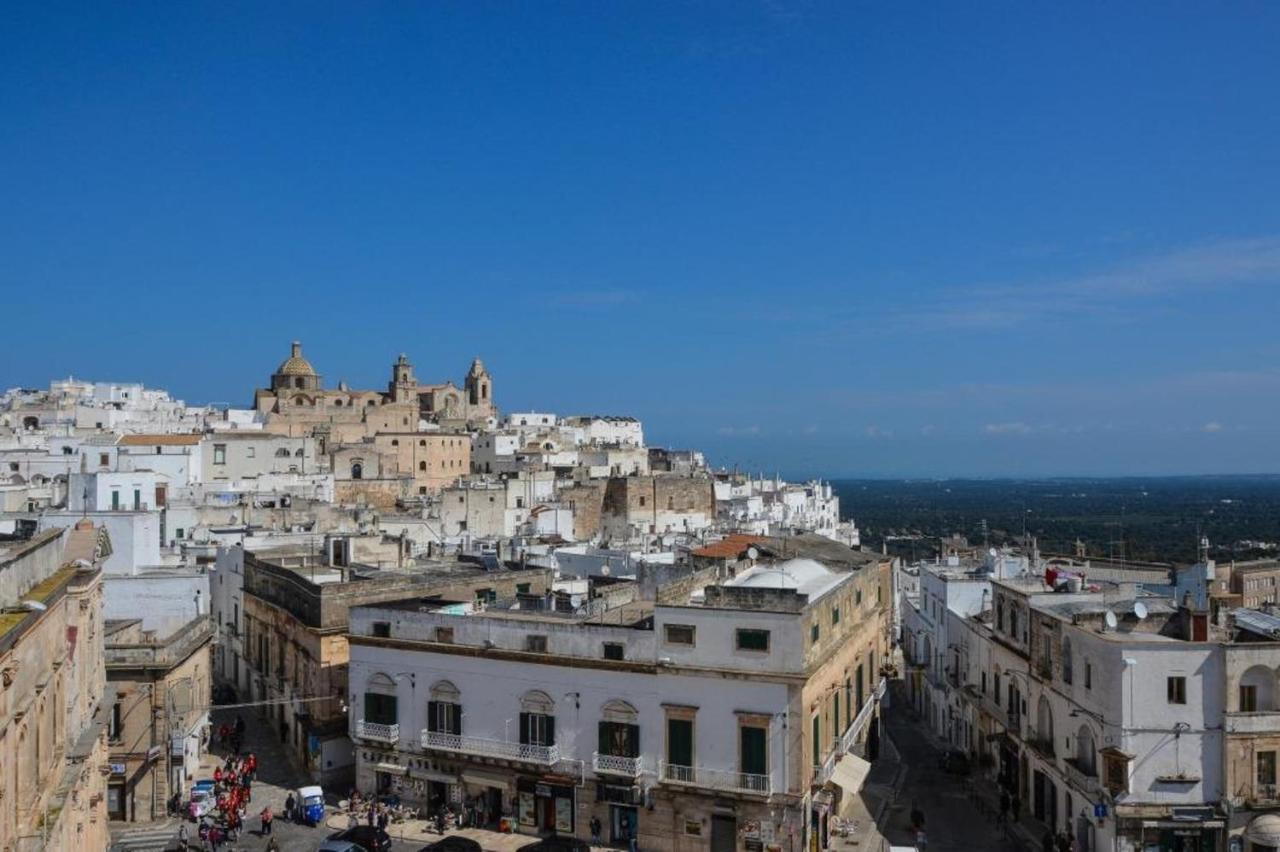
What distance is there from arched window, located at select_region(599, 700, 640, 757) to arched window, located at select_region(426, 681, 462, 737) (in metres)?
4.33

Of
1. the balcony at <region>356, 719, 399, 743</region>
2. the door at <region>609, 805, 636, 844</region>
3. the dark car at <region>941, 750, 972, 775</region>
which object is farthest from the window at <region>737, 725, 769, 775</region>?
the dark car at <region>941, 750, 972, 775</region>

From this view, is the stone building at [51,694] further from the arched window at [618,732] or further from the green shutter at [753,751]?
the green shutter at [753,751]

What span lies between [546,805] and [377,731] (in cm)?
527

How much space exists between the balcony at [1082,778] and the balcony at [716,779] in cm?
785

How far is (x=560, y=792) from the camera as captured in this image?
2864 cm

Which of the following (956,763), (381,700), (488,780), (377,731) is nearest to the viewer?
(488,780)

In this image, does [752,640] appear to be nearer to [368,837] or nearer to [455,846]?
[455,846]

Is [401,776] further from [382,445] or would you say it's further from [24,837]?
[382,445]

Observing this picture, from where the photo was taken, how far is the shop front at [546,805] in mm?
28516

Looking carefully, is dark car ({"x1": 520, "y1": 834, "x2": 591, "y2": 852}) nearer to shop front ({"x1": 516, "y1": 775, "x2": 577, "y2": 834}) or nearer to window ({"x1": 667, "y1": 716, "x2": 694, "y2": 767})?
shop front ({"x1": 516, "y1": 775, "x2": 577, "y2": 834})

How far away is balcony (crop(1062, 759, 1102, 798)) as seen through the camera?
26875 mm

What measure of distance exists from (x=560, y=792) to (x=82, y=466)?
43.0 m

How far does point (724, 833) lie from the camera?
27.0 metres

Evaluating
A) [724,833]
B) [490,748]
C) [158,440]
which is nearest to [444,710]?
[490,748]
